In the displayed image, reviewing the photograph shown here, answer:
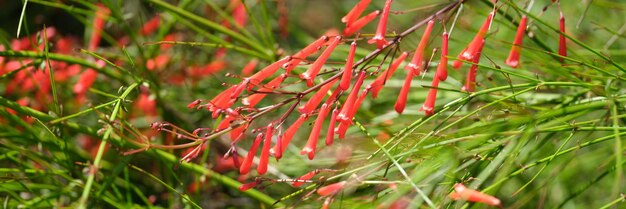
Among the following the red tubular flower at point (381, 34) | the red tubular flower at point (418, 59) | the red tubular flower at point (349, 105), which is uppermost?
the red tubular flower at point (381, 34)

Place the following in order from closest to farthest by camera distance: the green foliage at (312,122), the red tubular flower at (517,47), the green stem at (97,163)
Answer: the green stem at (97,163), the green foliage at (312,122), the red tubular flower at (517,47)

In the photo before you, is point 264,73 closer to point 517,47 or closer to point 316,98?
point 316,98

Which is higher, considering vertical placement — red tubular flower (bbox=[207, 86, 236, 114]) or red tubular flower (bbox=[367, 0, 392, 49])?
red tubular flower (bbox=[367, 0, 392, 49])

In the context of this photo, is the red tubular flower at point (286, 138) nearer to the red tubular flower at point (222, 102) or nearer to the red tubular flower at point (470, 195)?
the red tubular flower at point (222, 102)

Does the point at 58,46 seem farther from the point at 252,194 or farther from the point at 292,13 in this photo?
the point at 292,13

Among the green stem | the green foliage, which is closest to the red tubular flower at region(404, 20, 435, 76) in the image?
the green foliage

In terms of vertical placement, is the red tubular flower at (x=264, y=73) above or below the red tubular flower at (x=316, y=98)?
above

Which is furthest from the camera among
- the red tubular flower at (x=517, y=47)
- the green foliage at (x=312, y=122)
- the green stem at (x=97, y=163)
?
the red tubular flower at (x=517, y=47)

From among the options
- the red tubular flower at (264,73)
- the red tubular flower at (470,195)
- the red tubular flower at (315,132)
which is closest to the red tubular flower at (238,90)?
the red tubular flower at (264,73)

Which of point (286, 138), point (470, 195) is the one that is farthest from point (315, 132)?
point (470, 195)

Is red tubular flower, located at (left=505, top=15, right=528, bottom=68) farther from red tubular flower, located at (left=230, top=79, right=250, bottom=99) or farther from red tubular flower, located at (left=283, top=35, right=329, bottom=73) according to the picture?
red tubular flower, located at (left=230, top=79, right=250, bottom=99)

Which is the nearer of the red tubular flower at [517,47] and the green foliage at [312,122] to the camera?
the green foliage at [312,122]
